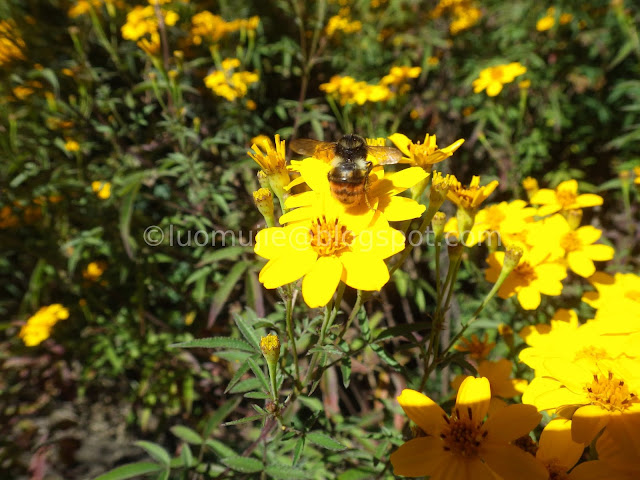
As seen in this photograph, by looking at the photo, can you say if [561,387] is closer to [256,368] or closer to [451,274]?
[451,274]

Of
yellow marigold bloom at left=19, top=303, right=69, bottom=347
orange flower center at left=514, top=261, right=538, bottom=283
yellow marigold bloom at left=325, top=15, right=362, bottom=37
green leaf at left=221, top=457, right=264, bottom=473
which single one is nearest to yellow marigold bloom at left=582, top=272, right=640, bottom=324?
orange flower center at left=514, top=261, right=538, bottom=283

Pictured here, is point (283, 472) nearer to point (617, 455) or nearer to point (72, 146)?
point (617, 455)

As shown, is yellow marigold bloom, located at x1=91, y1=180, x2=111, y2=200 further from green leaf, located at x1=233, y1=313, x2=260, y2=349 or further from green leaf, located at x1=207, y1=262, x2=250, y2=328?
green leaf, located at x1=233, y1=313, x2=260, y2=349

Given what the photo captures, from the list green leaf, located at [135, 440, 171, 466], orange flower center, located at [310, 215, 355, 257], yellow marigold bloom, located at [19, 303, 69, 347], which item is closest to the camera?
orange flower center, located at [310, 215, 355, 257]

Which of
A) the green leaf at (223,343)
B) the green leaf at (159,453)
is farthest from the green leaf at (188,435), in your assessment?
the green leaf at (223,343)

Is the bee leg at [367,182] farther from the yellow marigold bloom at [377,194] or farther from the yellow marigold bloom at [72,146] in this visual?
the yellow marigold bloom at [72,146]

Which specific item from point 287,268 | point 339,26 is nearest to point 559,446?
point 287,268
